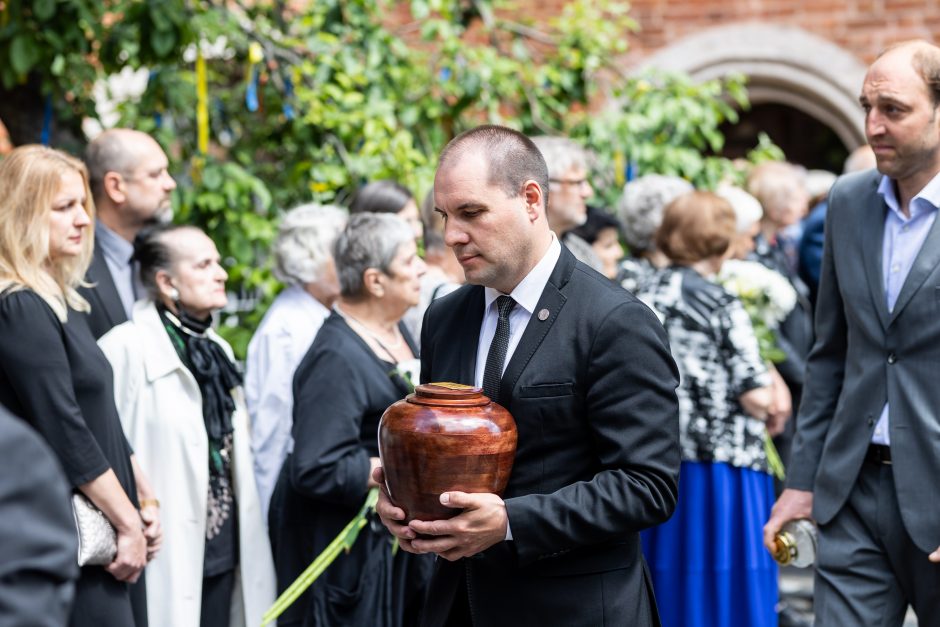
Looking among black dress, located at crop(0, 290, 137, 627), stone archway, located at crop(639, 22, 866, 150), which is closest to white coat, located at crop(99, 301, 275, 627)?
black dress, located at crop(0, 290, 137, 627)

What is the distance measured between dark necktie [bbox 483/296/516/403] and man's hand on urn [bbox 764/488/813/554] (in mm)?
1294

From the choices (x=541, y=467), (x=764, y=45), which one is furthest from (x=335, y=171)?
(x=764, y=45)

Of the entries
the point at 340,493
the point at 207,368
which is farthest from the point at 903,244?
the point at 207,368

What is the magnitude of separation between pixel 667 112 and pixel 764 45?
136 inches

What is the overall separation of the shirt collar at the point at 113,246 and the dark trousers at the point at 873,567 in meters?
2.75

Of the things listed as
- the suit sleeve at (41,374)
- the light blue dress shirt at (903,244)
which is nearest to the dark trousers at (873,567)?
the light blue dress shirt at (903,244)

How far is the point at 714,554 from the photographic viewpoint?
5.05m

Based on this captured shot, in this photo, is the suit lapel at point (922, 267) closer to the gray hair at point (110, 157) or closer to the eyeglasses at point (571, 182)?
the eyeglasses at point (571, 182)

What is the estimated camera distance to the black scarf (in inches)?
167

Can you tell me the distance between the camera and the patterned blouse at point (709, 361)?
5.00 metres

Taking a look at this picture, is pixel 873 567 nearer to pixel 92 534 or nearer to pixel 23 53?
pixel 92 534

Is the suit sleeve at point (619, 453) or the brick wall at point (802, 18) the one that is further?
the brick wall at point (802, 18)

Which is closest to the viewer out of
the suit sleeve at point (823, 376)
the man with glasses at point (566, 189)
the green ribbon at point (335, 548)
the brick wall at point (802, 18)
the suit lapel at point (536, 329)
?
the suit lapel at point (536, 329)

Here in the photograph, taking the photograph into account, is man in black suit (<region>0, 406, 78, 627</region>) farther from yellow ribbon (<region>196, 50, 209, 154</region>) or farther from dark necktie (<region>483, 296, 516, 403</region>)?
yellow ribbon (<region>196, 50, 209, 154</region>)
